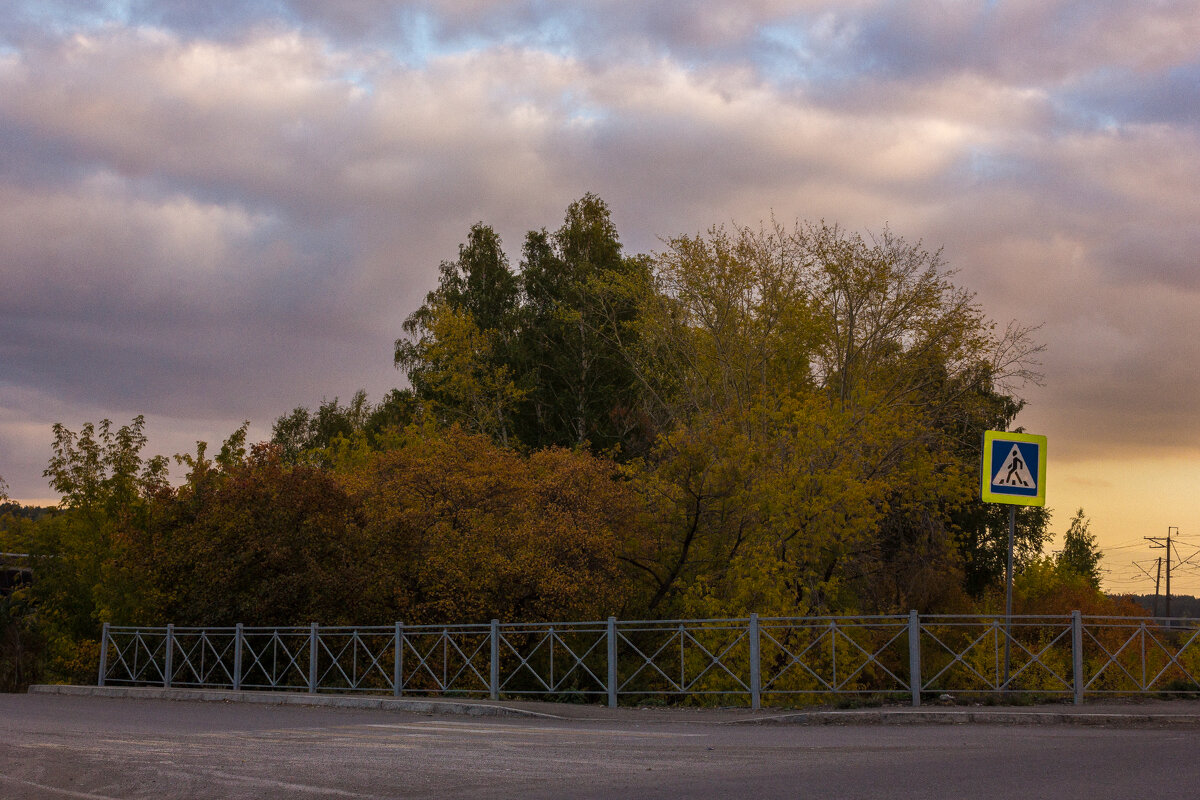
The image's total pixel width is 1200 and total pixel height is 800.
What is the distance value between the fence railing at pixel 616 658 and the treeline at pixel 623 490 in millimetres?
1414

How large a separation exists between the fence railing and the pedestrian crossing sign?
203 centimetres

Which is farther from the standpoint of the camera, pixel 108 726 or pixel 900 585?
pixel 900 585

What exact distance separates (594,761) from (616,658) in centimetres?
849

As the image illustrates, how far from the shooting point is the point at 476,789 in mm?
8008

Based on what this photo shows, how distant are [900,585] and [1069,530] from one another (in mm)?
39718

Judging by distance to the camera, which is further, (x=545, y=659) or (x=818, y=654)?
(x=545, y=659)

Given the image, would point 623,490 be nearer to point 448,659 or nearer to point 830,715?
point 448,659

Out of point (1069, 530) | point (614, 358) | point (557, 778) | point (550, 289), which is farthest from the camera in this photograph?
point (1069, 530)

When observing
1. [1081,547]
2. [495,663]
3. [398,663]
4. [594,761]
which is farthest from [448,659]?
[1081,547]

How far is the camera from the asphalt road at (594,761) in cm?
789

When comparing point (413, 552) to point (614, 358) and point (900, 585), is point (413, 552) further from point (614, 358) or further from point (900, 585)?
point (614, 358)

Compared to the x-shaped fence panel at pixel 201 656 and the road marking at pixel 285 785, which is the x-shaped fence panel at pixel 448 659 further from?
the road marking at pixel 285 785

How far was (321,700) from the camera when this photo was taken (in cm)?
1930

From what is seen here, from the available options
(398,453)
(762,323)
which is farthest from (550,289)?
(398,453)
